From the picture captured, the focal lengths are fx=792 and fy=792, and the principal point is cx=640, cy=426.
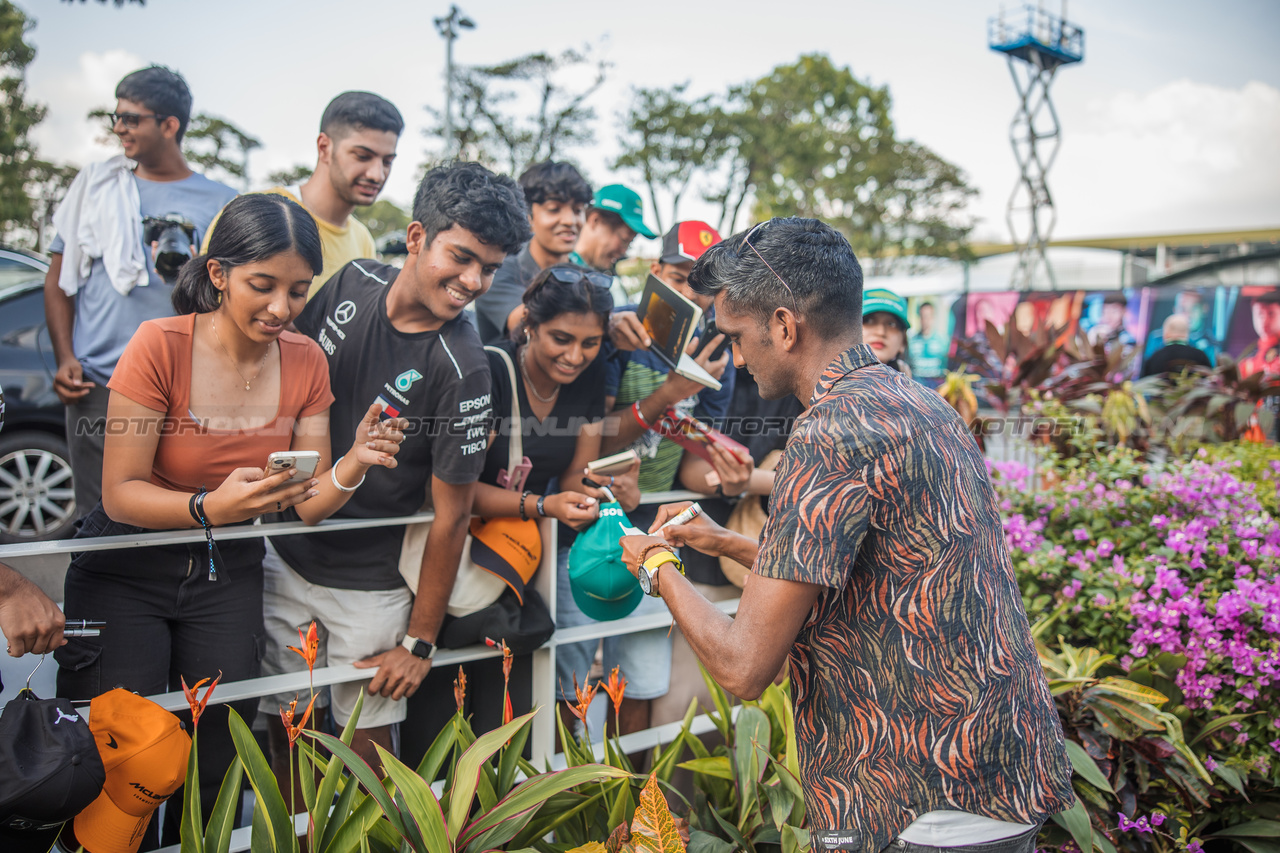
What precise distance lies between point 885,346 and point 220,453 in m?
2.55

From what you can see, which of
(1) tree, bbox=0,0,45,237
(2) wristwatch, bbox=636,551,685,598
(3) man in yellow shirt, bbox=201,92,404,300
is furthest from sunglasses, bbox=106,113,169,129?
(1) tree, bbox=0,0,45,237

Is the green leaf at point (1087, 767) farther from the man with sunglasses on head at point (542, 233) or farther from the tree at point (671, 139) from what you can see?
the tree at point (671, 139)

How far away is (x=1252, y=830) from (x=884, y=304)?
2.19 m

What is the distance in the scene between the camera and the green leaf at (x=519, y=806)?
180 centimetres

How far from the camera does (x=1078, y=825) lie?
2.15 metres

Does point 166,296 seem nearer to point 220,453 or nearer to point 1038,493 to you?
point 220,453

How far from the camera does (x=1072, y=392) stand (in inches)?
246

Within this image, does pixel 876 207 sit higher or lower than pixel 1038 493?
higher

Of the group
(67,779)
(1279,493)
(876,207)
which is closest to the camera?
(67,779)

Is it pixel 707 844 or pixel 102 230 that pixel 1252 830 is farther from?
pixel 102 230

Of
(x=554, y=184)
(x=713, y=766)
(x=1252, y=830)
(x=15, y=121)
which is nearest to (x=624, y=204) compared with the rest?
(x=554, y=184)

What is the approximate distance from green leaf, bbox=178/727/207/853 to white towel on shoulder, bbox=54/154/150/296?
6.33 feet

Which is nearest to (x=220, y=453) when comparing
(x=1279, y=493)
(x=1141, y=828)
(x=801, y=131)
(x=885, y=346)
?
(x=885, y=346)

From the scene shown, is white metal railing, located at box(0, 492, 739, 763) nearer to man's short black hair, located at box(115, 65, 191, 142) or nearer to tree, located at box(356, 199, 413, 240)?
man's short black hair, located at box(115, 65, 191, 142)
